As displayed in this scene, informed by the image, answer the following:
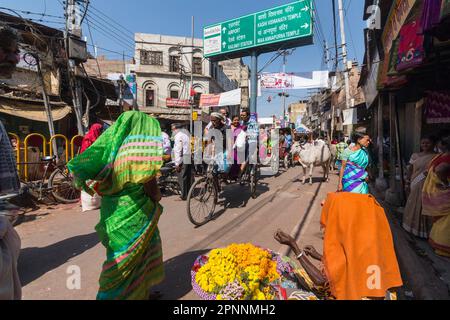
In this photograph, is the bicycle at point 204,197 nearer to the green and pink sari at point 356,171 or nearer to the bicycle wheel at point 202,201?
the bicycle wheel at point 202,201

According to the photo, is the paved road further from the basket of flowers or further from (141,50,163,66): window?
(141,50,163,66): window

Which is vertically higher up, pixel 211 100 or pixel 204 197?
pixel 211 100

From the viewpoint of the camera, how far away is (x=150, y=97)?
29703 millimetres

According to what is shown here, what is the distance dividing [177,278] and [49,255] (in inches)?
76.5

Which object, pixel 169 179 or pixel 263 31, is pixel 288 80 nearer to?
pixel 263 31

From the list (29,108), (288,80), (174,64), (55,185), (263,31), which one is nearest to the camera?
(55,185)

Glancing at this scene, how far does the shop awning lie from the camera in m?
9.66

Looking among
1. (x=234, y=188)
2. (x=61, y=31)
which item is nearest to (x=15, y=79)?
(x=61, y=31)

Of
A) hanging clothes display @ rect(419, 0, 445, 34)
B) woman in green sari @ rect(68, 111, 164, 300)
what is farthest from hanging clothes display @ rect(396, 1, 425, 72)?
woman in green sari @ rect(68, 111, 164, 300)

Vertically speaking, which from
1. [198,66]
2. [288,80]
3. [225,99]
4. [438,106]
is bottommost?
[438,106]

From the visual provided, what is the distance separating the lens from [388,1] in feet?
22.3

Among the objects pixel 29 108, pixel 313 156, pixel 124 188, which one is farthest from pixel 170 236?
pixel 29 108

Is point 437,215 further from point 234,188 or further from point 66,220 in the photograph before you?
point 66,220
